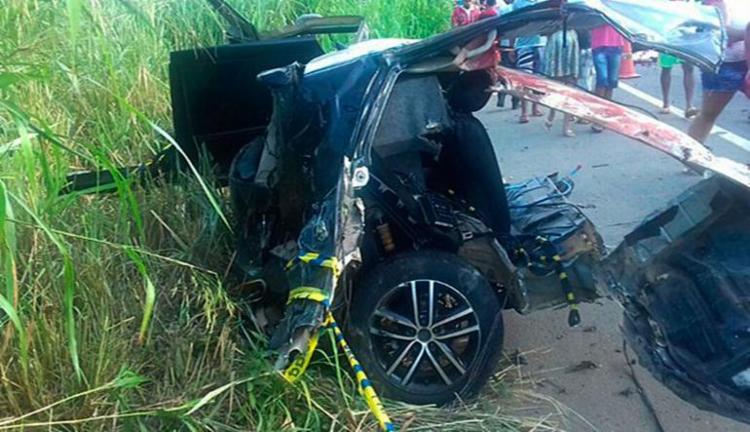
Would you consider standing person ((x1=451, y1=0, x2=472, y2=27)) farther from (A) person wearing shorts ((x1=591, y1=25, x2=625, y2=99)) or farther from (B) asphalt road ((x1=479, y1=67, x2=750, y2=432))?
(A) person wearing shorts ((x1=591, y1=25, x2=625, y2=99))

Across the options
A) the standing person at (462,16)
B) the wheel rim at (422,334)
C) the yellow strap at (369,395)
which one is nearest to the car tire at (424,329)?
the wheel rim at (422,334)

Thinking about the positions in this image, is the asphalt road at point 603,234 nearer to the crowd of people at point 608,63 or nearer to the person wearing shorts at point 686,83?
the person wearing shorts at point 686,83

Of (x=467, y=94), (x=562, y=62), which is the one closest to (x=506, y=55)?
(x=467, y=94)

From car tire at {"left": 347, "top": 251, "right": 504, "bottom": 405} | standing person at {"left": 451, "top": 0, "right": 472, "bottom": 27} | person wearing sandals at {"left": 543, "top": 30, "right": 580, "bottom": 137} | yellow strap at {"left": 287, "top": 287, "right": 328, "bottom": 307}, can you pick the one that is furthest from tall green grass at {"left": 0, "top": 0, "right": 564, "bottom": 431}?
standing person at {"left": 451, "top": 0, "right": 472, "bottom": 27}

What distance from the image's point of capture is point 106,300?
3.61 metres

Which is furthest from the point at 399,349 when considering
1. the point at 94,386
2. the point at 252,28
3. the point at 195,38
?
the point at 195,38

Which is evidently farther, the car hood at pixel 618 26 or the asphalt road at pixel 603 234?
the asphalt road at pixel 603 234

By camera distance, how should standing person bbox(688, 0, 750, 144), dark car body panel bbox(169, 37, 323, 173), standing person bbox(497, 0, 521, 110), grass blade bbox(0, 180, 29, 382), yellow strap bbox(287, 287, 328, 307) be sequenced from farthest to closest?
standing person bbox(688, 0, 750, 144)
dark car body panel bbox(169, 37, 323, 173)
standing person bbox(497, 0, 521, 110)
yellow strap bbox(287, 287, 328, 307)
grass blade bbox(0, 180, 29, 382)

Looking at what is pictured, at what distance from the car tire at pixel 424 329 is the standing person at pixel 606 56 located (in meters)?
5.65

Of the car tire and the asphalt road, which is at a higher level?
the car tire

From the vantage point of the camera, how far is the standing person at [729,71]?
6.43 metres

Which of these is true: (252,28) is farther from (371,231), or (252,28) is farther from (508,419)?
(508,419)

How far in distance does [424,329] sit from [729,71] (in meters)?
4.11

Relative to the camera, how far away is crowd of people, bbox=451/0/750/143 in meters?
6.45
